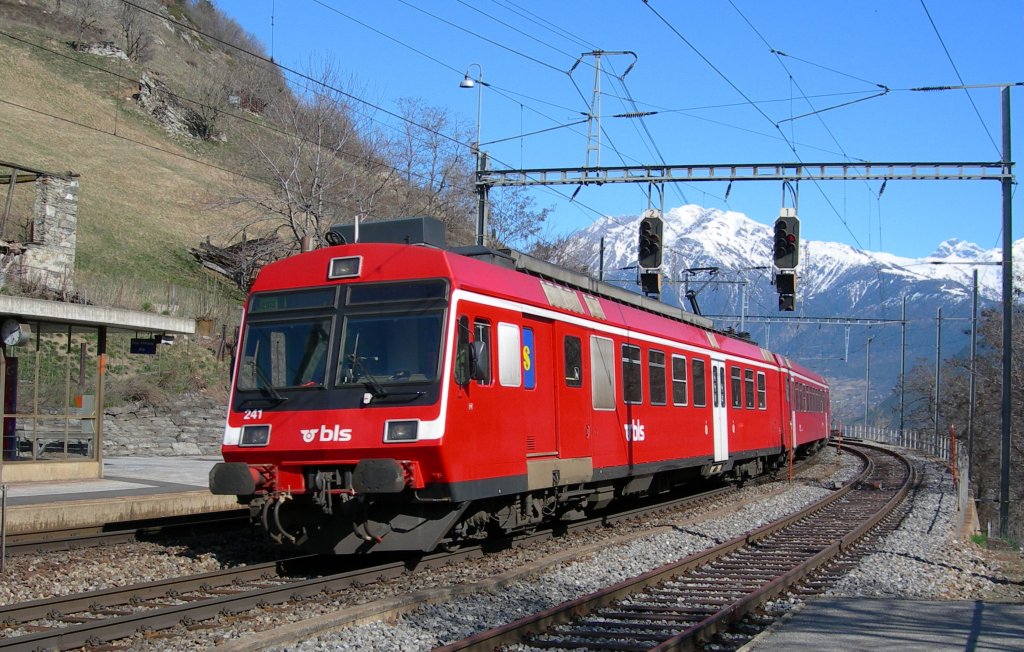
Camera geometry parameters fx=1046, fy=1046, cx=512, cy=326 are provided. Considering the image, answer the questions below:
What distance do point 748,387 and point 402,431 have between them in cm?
1452

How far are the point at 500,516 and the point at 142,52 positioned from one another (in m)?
63.9

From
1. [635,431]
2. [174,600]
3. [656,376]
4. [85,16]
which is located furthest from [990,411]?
[85,16]

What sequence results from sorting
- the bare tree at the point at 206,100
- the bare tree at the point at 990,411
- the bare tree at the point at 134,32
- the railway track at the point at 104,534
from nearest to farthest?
the railway track at the point at 104,534 < the bare tree at the point at 990,411 < the bare tree at the point at 206,100 < the bare tree at the point at 134,32

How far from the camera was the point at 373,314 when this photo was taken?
1060 cm

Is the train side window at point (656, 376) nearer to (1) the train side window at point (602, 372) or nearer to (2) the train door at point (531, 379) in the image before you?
(1) the train side window at point (602, 372)

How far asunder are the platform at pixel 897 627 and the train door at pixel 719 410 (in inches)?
397

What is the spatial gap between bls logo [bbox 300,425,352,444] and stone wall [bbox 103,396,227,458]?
18.8 m

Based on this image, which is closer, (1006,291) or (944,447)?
Result: (1006,291)

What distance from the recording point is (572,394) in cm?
1291

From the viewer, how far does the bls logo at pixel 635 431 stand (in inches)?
587

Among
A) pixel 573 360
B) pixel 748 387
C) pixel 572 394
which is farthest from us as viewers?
pixel 748 387

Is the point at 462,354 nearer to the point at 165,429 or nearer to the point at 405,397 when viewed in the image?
the point at 405,397

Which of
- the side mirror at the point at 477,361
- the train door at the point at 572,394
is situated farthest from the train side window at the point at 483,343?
the train door at the point at 572,394

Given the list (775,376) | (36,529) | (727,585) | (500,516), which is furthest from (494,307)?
(775,376)
